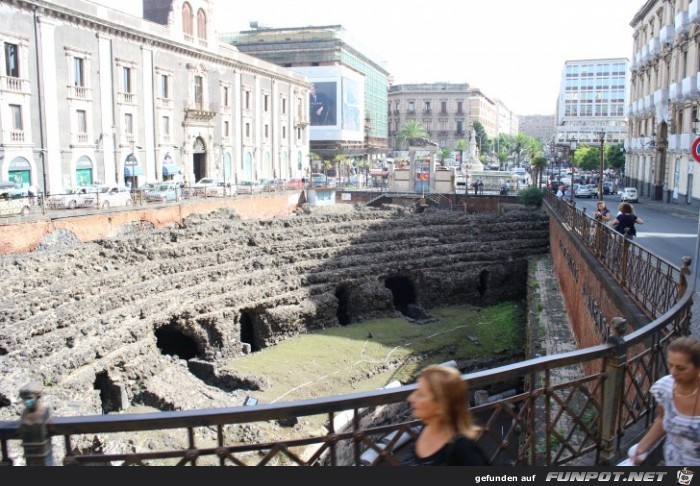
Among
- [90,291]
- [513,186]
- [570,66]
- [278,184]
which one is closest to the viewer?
[90,291]

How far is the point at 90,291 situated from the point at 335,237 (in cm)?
1270

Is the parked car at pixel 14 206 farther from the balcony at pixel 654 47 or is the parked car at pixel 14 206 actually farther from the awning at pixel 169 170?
the balcony at pixel 654 47

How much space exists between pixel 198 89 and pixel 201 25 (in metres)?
4.90

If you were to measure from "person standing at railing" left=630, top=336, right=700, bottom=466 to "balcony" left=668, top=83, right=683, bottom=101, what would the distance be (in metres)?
37.9

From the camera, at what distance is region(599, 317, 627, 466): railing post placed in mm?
4922

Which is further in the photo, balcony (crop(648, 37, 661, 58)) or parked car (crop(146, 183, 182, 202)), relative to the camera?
balcony (crop(648, 37, 661, 58))

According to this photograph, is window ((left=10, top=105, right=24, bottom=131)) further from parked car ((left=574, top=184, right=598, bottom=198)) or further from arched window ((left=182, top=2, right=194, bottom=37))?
parked car ((left=574, top=184, right=598, bottom=198))

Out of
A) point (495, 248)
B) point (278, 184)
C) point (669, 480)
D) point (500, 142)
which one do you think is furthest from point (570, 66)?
point (669, 480)

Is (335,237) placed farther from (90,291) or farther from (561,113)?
(561,113)

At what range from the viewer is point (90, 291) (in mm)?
19859

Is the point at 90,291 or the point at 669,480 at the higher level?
the point at 669,480

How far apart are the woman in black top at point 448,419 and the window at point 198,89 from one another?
43.8 metres

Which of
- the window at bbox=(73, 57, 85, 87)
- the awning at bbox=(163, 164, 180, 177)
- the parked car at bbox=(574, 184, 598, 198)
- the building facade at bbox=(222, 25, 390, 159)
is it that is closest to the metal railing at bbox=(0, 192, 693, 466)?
the window at bbox=(73, 57, 85, 87)

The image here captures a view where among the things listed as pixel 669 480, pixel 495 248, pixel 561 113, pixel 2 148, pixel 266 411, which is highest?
pixel 561 113
